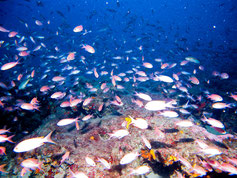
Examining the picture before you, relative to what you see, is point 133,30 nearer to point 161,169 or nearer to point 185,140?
point 185,140

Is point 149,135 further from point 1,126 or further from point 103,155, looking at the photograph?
point 1,126

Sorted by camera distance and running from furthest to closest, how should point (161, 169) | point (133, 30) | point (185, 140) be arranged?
point (133, 30)
point (161, 169)
point (185, 140)

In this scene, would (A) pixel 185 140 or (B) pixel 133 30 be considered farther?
(B) pixel 133 30

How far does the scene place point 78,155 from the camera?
4016 millimetres

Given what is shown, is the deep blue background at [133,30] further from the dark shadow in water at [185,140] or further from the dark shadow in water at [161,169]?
the dark shadow in water at [161,169]

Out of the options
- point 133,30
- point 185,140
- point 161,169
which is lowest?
point 161,169

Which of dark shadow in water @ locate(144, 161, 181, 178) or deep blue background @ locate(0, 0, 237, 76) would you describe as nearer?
dark shadow in water @ locate(144, 161, 181, 178)

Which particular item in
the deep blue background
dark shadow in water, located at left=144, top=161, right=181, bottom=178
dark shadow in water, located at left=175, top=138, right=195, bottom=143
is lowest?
dark shadow in water, located at left=144, top=161, right=181, bottom=178

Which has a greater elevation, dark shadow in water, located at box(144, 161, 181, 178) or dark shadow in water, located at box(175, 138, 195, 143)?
dark shadow in water, located at box(175, 138, 195, 143)

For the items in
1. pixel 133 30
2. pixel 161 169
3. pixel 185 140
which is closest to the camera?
pixel 185 140

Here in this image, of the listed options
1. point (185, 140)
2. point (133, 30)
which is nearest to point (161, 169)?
point (185, 140)

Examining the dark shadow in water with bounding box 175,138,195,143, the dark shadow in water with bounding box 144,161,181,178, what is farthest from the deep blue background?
the dark shadow in water with bounding box 144,161,181,178

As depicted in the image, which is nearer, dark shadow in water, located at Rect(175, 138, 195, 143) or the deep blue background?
dark shadow in water, located at Rect(175, 138, 195, 143)

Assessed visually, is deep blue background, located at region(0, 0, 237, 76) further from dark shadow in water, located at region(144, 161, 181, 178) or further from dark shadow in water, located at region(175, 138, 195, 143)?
dark shadow in water, located at region(144, 161, 181, 178)
